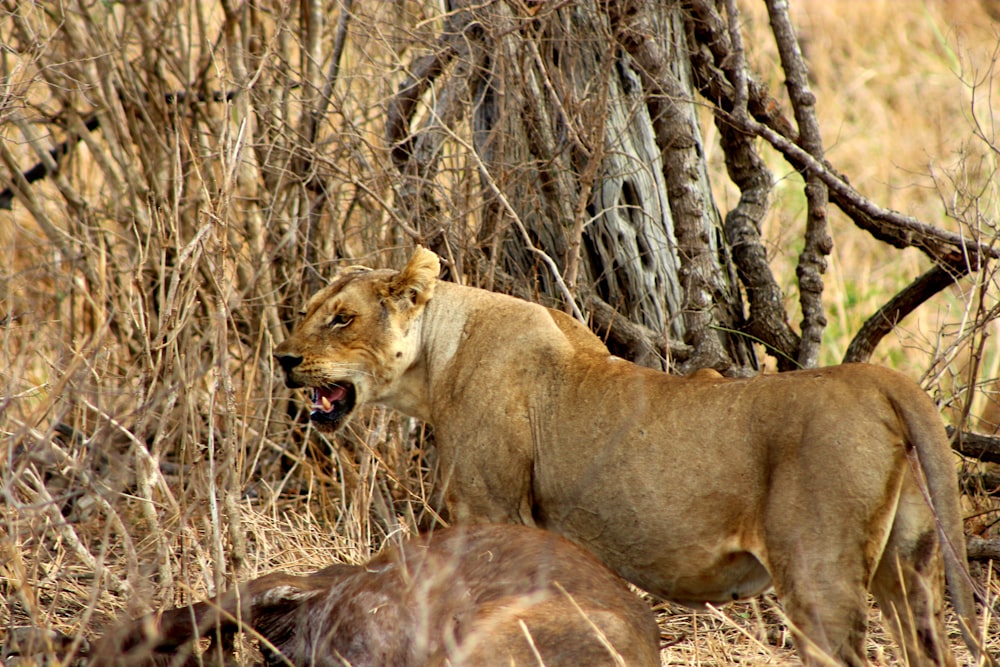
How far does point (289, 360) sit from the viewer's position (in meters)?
4.61

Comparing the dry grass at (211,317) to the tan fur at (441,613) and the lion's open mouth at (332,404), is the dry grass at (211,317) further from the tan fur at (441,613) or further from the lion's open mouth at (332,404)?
the lion's open mouth at (332,404)

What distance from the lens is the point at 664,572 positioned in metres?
4.22

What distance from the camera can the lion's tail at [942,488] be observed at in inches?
146

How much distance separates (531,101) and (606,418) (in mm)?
2009

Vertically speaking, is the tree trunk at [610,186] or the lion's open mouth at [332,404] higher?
the tree trunk at [610,186]

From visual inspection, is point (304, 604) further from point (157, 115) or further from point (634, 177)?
point (157, 115)

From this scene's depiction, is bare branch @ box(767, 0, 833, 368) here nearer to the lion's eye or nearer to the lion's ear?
the lion's ear

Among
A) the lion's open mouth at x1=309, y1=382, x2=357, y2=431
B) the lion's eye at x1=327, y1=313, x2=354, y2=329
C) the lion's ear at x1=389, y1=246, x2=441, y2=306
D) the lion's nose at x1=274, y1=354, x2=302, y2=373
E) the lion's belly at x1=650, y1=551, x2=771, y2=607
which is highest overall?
the lion's ear at x1=389, y1=246, x2=441, y2=306

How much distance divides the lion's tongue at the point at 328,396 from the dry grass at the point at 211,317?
1.14ft

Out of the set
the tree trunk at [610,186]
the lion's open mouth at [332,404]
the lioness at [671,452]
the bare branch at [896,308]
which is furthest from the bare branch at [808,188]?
the lion's open mouth at [332,404]

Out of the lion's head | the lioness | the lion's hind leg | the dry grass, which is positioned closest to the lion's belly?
the lioness

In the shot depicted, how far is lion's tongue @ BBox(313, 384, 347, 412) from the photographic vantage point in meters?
4.73

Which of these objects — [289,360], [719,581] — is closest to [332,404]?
[289,360]

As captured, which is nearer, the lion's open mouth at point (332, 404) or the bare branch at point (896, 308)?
the lion's open mouth at point (332, 404)
